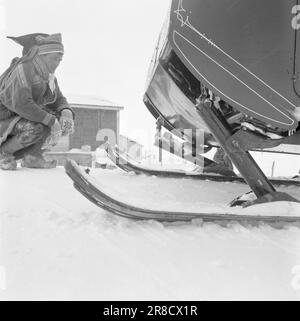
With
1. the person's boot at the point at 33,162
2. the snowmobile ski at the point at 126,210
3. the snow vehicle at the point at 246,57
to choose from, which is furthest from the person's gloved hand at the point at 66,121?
the snowmobile ski at the point at 126,210

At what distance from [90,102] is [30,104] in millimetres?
9525

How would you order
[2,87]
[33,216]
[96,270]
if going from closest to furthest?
[96,270] → [33,216] → [2,87]

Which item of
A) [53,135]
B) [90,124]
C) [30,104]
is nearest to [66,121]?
[53,135]

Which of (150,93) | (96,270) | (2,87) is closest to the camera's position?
(96,270)

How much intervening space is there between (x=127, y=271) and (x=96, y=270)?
0.32ft

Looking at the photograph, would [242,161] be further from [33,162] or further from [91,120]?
[91,120]

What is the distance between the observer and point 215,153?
3.79m

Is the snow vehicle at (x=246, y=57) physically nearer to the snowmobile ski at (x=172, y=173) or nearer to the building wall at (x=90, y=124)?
the snowmobile ski at (x=172, y=173)

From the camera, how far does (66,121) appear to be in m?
3.91

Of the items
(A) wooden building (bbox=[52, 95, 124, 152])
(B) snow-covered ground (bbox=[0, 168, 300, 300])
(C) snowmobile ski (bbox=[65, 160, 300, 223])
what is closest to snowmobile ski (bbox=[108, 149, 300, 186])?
(B) snow-covered ground (bbox=[0, 168, 300, 300])

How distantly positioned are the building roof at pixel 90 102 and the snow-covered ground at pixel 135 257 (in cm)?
1080

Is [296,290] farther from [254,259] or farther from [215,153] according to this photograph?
[215,153]

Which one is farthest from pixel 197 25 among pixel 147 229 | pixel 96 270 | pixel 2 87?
pixel 2 87

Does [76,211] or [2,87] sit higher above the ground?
[2,87]
